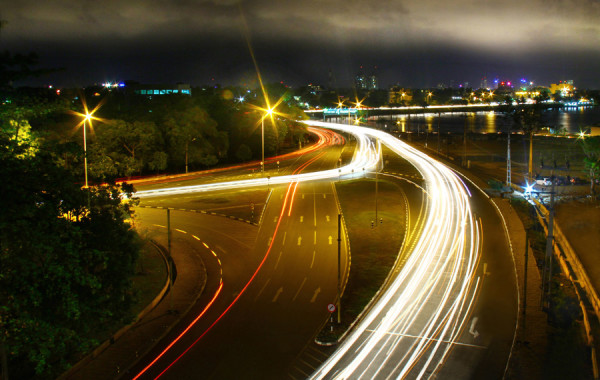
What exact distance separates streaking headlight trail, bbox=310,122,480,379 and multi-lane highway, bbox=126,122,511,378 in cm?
4

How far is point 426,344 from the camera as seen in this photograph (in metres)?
15.8

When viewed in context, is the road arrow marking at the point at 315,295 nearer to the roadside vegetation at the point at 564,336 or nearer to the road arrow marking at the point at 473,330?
the road arrow marking at the point at 473,330

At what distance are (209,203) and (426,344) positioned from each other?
2347 centimetres

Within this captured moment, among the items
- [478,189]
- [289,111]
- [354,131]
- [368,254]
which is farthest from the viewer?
[354,131]

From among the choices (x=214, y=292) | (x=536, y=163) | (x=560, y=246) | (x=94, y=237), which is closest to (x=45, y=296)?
(x=94, y=237)

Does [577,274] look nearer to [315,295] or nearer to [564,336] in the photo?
[564,336]

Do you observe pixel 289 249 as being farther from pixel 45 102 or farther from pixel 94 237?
pixel 45 102

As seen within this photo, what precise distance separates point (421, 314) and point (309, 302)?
4.30 m

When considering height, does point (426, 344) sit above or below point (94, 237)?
below

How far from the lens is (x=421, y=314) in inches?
711

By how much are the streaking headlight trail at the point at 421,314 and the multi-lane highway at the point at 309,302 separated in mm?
37

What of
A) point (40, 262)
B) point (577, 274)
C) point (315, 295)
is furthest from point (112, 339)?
point (577, 274)

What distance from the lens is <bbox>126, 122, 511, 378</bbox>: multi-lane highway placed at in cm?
1488

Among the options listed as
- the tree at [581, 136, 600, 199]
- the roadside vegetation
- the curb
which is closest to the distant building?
the tree at [581, 136, 600, 199]
